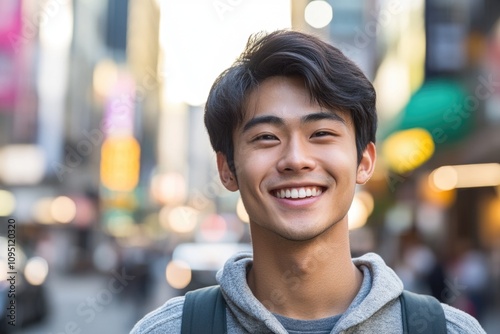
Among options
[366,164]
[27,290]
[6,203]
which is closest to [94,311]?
[27,290]

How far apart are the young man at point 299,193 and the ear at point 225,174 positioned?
0.01 m

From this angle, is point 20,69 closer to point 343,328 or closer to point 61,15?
point 61,15

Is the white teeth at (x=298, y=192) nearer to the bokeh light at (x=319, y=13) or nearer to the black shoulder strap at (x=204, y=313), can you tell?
the black shoulder strap at (x=204, y=313)

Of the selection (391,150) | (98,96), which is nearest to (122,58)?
(98,96)

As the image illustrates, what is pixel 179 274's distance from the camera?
1755cm

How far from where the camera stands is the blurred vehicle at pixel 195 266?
1666 centimetres

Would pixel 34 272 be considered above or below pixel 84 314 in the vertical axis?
above

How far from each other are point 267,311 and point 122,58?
68833mm

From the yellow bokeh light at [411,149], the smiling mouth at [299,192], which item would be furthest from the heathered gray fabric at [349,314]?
the yellow bokeh light at [411,149]

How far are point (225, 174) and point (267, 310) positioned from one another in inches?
Result: 20.5

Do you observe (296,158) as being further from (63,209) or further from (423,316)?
(63,209)

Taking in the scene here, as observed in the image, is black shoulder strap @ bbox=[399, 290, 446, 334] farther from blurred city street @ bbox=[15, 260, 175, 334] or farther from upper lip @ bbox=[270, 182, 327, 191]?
blurred city street @ bbox=[15, 260, 175, 334]

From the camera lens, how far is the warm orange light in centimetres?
5041

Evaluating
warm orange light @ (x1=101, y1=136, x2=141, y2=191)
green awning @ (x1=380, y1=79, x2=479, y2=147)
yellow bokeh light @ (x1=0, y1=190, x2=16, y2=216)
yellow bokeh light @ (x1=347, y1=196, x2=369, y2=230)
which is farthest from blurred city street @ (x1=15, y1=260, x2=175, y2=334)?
warm orange light @ (x1=101, y1=136, x2=141, y2=191)
